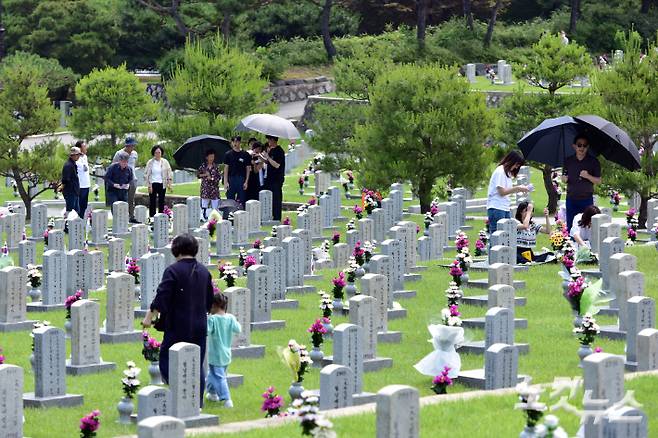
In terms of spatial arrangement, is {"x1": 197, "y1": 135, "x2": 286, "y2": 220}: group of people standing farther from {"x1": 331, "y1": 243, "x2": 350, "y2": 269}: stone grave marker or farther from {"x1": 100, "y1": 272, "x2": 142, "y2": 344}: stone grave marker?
{"x1": 100, "y1": 272, "x2": 142, "y2": 344}: stone grave marker

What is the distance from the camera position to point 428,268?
24.8 meters

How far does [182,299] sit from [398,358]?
12.0 ft

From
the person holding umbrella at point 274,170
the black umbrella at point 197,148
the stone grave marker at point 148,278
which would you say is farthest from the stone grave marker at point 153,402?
the black umbrella at point 197,148

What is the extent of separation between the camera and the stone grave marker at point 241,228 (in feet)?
95.9

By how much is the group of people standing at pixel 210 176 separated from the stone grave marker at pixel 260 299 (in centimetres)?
1148

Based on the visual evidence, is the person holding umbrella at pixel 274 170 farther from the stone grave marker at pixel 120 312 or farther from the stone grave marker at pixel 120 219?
the stone grave marker at pixel 120 312

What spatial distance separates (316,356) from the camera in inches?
687

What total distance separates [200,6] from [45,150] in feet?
83.2

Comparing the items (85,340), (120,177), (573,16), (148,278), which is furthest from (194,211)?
(573,16)

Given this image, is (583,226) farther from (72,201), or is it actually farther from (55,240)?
(72,201)

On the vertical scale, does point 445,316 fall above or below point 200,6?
below

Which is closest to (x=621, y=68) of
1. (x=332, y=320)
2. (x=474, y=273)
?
(x=474, y=273)

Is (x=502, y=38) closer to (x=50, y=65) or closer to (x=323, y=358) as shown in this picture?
(x=50, y=65)

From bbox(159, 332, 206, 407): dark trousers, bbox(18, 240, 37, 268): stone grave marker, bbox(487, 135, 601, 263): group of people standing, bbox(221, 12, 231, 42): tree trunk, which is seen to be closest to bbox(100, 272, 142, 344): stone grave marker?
bbox(159, 332, 206, 407): dark trousers
